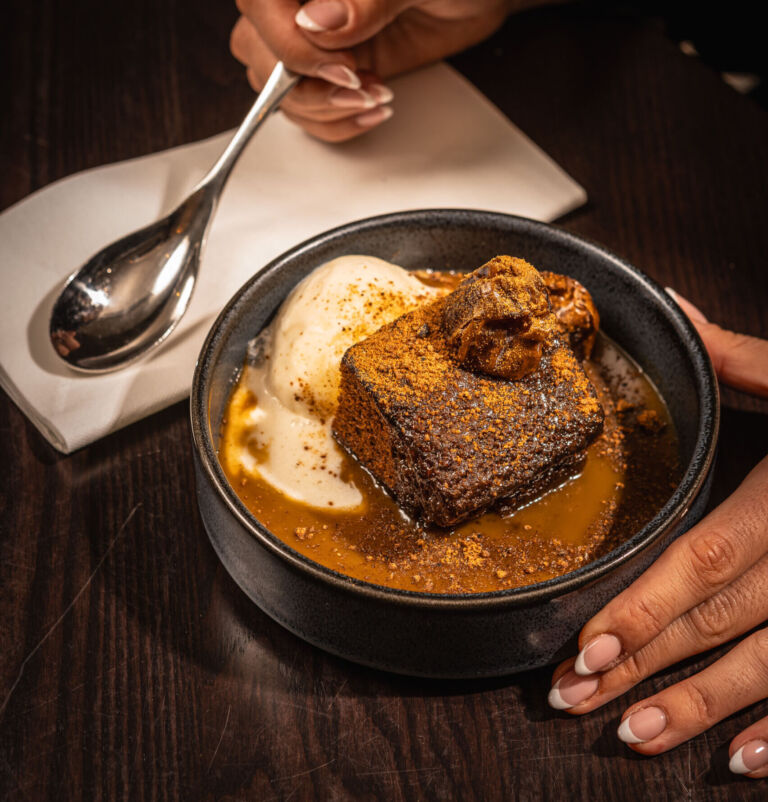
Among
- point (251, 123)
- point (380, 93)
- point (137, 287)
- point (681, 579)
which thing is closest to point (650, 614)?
point (681, 579)

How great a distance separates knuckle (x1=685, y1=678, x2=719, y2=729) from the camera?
0.90m

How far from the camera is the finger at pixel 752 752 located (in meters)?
0.88

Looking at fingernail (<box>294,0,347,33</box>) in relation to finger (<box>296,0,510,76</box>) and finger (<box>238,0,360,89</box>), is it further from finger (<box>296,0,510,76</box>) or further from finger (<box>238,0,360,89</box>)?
finger (<box>296,0,510,76</box>)

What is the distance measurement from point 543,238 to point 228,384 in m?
0.48

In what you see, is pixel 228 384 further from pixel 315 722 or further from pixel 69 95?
pixel 69 95

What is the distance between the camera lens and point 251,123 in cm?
139

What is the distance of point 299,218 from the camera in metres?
1.49

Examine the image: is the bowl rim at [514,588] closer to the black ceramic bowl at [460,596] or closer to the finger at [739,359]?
the black ceramic bowl at [460,596]

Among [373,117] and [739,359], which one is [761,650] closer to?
[739,359]

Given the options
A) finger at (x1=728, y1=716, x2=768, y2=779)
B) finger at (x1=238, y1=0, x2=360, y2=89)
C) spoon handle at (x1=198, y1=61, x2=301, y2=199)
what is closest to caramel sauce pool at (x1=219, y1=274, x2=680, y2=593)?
Result: finger at (x1=728, y1=716, x2=768, y2=779)

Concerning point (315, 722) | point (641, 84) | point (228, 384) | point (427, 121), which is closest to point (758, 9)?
point (641, 84)

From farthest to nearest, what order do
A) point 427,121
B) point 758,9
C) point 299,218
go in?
point 758,9
point 427,121
point 299,218

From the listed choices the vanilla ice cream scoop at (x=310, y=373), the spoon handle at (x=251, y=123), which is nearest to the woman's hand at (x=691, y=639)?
the vanilla ice cream scoop at (x=310, y=373)

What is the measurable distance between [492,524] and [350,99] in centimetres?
86
